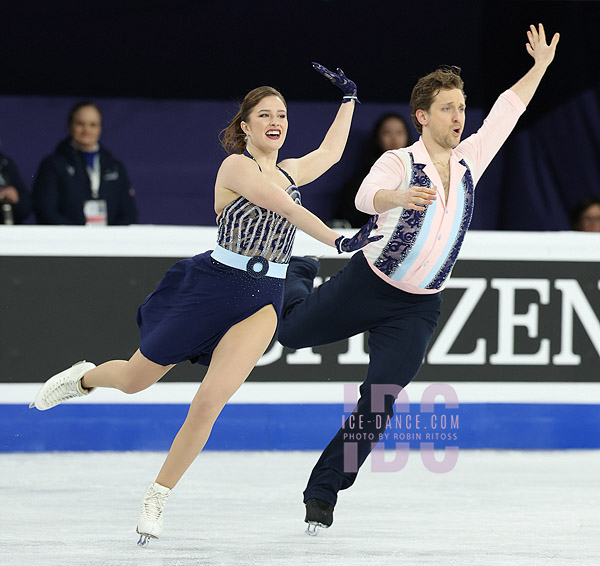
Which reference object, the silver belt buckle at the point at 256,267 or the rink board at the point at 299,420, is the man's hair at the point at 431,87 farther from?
the rink board at the point at 299,420

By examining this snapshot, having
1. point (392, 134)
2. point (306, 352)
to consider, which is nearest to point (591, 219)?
point (392, 134)

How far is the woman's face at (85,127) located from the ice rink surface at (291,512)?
210 cm

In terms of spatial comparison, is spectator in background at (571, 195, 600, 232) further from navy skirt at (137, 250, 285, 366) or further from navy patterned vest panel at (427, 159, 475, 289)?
navy skirt at (137, 250, 285, 366)

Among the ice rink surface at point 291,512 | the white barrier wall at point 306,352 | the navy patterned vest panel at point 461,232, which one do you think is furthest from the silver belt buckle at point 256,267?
the white barrier wall at point 306,352

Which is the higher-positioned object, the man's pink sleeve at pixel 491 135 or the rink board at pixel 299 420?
the man's pink sleeve at pixel 491 135

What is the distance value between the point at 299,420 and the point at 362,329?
1.44 m

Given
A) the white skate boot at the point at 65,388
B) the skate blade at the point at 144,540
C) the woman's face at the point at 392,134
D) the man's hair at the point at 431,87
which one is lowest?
the skate blade at the point at 144,540

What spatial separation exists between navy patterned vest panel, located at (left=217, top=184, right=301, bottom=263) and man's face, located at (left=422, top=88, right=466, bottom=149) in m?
0.62

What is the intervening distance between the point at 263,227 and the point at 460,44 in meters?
5.38

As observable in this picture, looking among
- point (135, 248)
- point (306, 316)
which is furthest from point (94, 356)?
point (306, 316)

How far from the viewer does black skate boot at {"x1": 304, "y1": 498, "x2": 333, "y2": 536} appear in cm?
335

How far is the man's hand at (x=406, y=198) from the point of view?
9.77 ft

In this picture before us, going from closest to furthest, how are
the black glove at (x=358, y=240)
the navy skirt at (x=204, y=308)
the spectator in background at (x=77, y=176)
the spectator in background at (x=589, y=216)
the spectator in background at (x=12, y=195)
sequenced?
the black glove at (x=358, y=240) < the navy skirt at (x=204, y=308) < the spectator in background at (x=12, y=195) < the spectator in background at (x=77, y=176) < the spectator in background at (x=589, y=216)

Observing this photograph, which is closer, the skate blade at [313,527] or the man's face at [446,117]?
the skate blade at [313,527]
